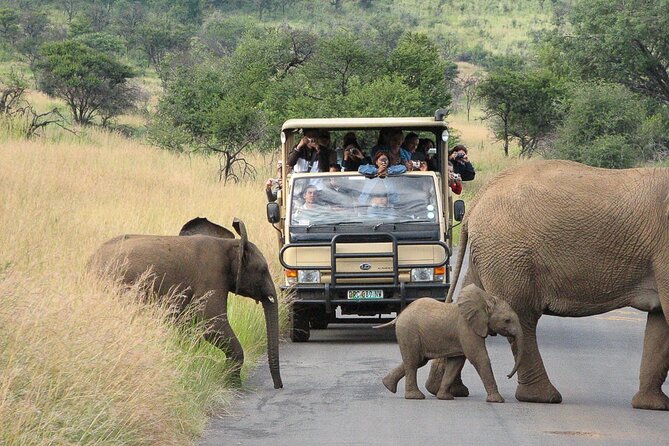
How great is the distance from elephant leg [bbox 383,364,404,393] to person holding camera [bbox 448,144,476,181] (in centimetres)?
614

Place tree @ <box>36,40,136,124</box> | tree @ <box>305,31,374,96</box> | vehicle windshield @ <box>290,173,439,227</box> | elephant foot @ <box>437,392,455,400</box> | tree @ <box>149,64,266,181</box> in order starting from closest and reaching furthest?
elephant foot @ <box>437,392,455,400</box> < vehicle windshield @ <box>290,173,439,227</box> < tree @ <box>149,64,266,181</box> < tree @ <box>305,31,374,96</box> < tree @ <box>36,40,136,124</box>

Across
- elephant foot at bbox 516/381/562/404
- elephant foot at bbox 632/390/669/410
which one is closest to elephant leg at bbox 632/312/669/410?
elephant foot at bbox 632/390/669/410

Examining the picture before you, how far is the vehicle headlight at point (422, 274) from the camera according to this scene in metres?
14.9

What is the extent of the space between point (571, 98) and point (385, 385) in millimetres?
37500

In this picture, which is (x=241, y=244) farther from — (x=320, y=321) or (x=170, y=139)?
(x=170, y=139)

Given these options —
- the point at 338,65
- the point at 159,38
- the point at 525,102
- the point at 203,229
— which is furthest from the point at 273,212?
the point at 159,38

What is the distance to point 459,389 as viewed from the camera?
37.0 feet

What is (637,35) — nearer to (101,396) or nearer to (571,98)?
(571,98)

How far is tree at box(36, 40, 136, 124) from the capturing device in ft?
150

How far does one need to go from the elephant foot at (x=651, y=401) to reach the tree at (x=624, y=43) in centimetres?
3560

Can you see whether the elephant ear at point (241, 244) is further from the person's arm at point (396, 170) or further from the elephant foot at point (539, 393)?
the person's arm at point (396, 170)

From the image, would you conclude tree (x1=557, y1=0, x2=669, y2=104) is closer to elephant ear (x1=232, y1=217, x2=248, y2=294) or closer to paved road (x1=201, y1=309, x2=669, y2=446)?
paved road (x1=201, y1=309, x2=669, y2=446)

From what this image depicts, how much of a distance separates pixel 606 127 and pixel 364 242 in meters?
31.6

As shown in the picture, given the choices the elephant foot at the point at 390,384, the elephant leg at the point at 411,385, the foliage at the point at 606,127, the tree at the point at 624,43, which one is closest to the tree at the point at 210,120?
the foliage at the point at 606,127
